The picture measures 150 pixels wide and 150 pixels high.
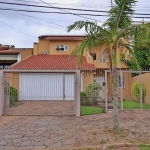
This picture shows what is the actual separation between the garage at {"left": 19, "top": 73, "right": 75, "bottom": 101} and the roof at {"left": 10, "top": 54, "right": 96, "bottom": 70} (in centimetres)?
116

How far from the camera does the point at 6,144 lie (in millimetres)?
6434

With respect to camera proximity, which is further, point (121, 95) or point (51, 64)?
point (51, 64)

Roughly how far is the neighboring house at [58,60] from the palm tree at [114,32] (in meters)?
8.44

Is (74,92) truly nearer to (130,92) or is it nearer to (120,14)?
(130,92)

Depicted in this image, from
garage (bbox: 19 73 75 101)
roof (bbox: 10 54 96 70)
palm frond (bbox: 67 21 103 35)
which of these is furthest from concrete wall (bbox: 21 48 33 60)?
palm frond (bbox: 67 21 103 35)

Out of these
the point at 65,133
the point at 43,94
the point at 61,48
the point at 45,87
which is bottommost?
the point at 65,133

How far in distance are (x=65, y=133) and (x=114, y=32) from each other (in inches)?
170

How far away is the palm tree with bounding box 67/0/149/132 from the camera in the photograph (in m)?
7.10

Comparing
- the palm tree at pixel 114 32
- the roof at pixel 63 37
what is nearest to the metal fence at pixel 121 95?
the palm tree at pixel 114 32

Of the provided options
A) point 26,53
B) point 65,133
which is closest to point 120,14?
point 65,133

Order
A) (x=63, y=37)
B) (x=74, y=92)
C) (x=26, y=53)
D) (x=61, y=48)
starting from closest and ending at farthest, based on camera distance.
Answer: (x=74, y=92), (x=26, y=53), (x=61, y=48), (x=63, y=37)

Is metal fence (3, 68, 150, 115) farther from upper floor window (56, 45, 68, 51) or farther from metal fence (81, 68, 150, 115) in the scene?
upper floor window (56, 45, 68, 51)

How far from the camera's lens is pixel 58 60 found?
21453 millimetres

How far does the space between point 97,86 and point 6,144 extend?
27.2ft
